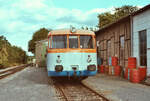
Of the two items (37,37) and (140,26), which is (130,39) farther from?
(37,37)

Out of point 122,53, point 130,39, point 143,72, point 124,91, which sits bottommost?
point 124,91

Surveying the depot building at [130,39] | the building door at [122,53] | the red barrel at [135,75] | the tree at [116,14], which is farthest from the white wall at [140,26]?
the tree at [116,14]

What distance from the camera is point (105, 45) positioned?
19125 mm

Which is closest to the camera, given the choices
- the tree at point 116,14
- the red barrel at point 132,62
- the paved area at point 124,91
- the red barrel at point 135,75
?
the paved area at point 124,91

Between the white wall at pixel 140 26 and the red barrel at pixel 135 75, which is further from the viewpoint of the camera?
the white wall at pixel 140 26

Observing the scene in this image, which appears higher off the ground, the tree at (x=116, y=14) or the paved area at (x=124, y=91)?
the tree at (x=116, y=14)

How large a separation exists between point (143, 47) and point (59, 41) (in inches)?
217

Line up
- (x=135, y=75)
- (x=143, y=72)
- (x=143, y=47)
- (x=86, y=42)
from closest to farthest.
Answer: (x=86, y=42), (x=135, y=75), (x=143, y=72), (x=143, y=47)

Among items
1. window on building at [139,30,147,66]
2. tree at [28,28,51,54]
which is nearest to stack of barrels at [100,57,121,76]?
window on building at [139,30,147,66]

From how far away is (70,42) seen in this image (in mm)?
9906

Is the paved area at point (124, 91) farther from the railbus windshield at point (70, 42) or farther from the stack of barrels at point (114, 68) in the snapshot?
the stack of barrels at point (114, 68)

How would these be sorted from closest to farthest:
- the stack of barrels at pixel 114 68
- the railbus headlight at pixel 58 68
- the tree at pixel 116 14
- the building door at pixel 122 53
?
the railbus headlight at pixel 58 68
the building door at pixel 122 53
the stack of barrels at pixel 114 68
the tree at pixel 116 14

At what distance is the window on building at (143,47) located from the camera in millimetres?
12328

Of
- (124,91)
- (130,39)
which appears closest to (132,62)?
(130,39)
